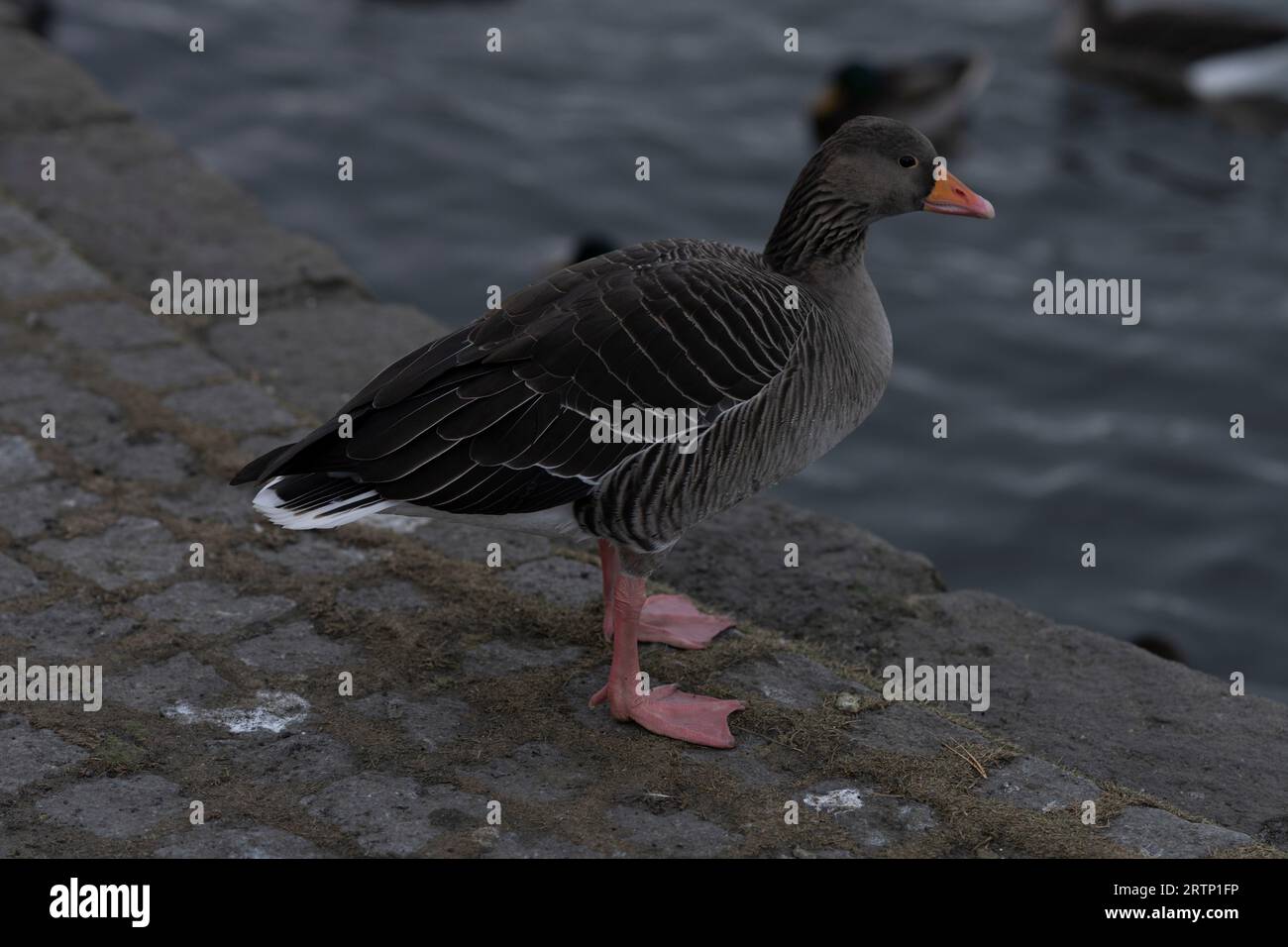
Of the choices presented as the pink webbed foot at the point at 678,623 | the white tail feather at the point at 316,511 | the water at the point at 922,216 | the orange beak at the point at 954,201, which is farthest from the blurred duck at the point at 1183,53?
the white tail feather at the point at 316,511

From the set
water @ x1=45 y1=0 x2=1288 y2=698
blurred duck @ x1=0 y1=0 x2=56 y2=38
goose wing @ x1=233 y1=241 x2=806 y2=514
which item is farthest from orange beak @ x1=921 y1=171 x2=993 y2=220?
blurred duck @ x1=0 y1=0 x2=56 y2=38

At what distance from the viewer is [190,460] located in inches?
261

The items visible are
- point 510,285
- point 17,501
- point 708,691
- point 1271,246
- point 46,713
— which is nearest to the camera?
point 46,713

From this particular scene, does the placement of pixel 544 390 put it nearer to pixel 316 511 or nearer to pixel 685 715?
pixel 316 511

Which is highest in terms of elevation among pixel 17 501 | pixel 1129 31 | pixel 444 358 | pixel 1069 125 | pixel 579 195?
pixel 1129 31

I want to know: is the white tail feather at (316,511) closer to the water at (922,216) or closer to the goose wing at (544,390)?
the goose wing at (544,390)

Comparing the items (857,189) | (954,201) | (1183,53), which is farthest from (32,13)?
(954,201)

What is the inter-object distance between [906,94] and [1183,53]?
120 inches

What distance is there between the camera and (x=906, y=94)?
1453 cm

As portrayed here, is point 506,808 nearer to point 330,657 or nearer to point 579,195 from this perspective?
point 330,657

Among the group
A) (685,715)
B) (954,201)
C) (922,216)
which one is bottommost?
(685,715)

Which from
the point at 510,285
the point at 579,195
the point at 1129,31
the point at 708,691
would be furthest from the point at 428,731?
the point at 1129,31

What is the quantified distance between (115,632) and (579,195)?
8.74 meters

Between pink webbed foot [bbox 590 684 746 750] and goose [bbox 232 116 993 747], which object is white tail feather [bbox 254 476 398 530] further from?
pink webbed foot [bbox 590 684 746 750]
